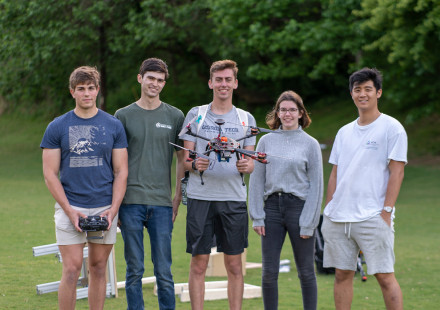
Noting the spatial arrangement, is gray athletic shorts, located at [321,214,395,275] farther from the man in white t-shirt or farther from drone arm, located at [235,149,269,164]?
drone arm, located at [235,149,269,164]

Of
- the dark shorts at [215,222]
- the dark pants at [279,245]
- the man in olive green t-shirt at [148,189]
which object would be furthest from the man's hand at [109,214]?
the dark pants at [279,245]

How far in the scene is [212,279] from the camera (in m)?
8.60

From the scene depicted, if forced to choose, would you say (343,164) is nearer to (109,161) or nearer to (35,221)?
(109,161)

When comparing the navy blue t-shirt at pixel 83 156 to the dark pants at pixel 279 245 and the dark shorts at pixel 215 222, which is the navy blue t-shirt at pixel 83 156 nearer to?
the dark shorts at pixel 215 222

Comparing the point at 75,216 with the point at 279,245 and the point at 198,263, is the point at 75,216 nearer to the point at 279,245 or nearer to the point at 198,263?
the point at 198,263

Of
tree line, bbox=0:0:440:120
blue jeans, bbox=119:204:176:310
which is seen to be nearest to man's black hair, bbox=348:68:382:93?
blue jeans, bbox=119:204:176:310

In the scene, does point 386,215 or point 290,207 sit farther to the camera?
point 290,207

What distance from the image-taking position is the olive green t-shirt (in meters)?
5.34

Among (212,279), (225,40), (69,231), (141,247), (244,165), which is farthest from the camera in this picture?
(225,40)

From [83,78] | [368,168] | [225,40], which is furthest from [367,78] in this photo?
[225,40]

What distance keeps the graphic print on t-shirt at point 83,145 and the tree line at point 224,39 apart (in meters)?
13.9

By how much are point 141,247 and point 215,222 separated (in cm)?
62

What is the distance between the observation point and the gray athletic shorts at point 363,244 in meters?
Answer: 4.93

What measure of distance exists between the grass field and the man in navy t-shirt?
6.06 feet
